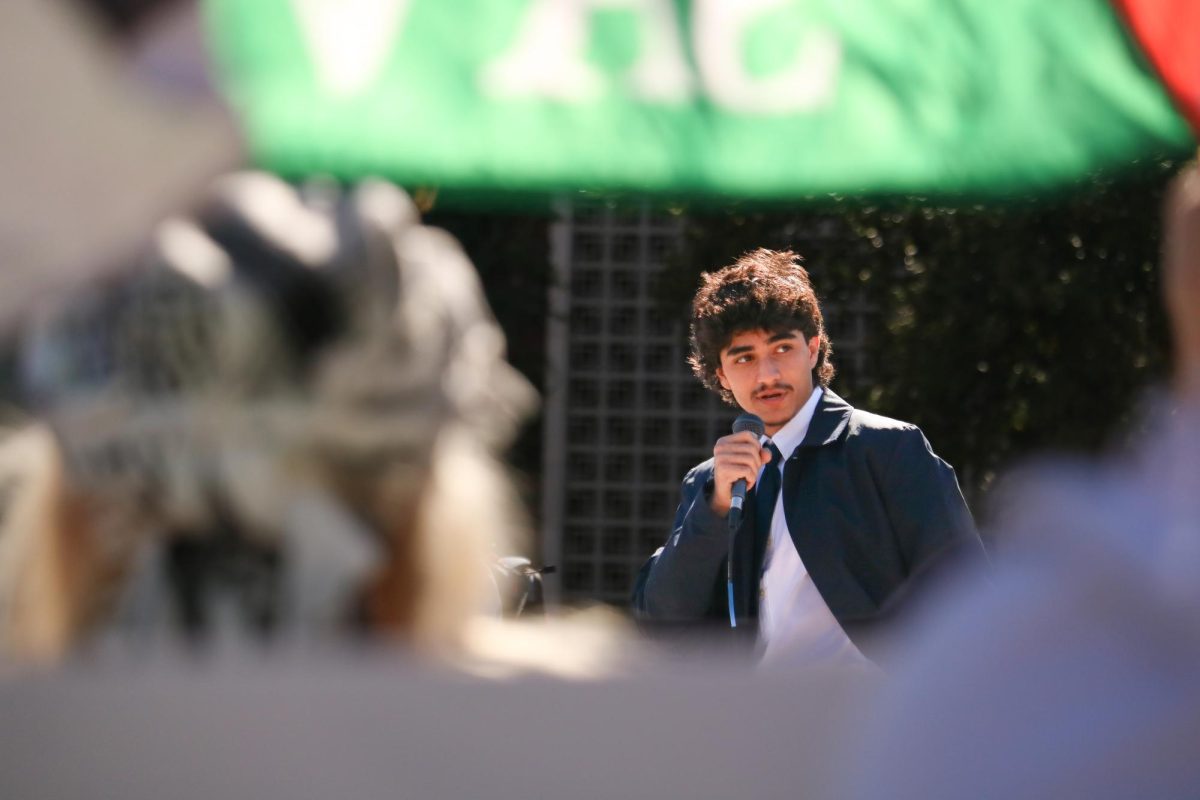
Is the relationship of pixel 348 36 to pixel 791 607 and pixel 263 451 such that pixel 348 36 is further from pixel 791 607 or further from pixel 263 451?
pixel 791 607

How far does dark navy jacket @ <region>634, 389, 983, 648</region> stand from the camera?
272cm

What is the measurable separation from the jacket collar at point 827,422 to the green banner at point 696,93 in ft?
3.79

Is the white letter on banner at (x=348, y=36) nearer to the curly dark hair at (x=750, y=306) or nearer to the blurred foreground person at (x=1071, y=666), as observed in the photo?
the blurred foreground person at (x=1071, y=666)

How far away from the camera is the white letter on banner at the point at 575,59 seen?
5.02 feet

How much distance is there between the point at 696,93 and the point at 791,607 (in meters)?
1.33

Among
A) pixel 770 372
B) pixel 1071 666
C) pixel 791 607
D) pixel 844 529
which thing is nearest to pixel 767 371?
pixel 770 372

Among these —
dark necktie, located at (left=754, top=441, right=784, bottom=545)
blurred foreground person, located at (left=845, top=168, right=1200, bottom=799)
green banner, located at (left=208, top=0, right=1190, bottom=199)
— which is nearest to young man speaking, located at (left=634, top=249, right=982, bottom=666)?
dark necktie, located at (left=754, top=441, right=784, bottom=545)

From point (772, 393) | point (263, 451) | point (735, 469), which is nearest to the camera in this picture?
point (263, 451)

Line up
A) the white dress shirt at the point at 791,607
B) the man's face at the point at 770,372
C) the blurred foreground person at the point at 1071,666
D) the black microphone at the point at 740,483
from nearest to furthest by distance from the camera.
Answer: the blurred foreground person at the point at 1071,666
the white dress shirt at the point at 791,607
the black microphone at the point at 740,483
the man's face at the point at 770,372

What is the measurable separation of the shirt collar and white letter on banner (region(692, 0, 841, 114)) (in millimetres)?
1313

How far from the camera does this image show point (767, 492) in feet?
9.50

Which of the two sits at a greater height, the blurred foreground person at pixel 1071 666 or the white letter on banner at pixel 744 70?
the white letter on banner at pixel 744 70

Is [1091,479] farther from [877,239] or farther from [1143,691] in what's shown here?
[877,239]

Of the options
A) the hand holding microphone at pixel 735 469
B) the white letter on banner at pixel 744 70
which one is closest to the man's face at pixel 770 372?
the hand holding microphone at pixel 735 469
